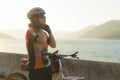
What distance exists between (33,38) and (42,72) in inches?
22.9

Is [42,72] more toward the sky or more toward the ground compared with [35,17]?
more toward the ground

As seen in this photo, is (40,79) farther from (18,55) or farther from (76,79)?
(18,55)

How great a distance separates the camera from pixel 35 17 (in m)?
5.65

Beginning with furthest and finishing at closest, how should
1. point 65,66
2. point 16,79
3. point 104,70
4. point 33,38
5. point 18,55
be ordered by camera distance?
point 18,55, point 65,66, point 104,70, point 16,79, point 33,38

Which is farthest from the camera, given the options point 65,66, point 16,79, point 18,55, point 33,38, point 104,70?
point 18,55

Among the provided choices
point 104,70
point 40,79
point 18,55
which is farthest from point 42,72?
point 18,55

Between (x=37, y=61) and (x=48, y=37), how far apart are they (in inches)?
17.9

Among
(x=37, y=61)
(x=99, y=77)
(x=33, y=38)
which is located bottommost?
(x=99, y=77)

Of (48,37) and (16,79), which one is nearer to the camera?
(48,37)

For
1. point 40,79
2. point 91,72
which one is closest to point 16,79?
point 40,79

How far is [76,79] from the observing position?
5707mm

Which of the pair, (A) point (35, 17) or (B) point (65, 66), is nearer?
(A) point (35, 17)

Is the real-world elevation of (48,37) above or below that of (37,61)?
above

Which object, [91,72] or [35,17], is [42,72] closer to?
[35,17]
